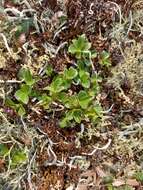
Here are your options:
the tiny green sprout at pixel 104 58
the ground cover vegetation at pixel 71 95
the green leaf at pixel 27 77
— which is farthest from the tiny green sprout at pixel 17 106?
the tiny green sprout at pixel 104 58

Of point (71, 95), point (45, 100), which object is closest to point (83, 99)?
point (71, 95)

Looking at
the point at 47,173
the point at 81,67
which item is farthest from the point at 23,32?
the point at 47,173

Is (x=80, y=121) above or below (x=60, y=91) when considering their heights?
below

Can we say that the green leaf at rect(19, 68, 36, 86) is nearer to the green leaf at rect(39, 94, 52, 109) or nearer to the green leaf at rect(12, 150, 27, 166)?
the green leaf at rect(39, 94, 52, 109)

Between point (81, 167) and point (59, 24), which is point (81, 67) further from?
point (81, 167)

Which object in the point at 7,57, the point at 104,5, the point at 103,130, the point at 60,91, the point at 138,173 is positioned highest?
the point at 104,5
